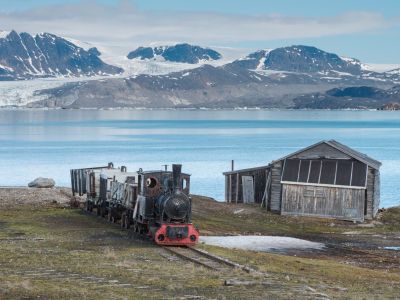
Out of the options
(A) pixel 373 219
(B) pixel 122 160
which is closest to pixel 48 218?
(A) pixel 373 219

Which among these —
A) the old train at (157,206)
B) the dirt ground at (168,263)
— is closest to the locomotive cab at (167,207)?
the old train at (157,206)

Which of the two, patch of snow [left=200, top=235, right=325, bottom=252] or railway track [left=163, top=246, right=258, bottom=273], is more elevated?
railway track [left=163, top=246, right=258, bottom=273]

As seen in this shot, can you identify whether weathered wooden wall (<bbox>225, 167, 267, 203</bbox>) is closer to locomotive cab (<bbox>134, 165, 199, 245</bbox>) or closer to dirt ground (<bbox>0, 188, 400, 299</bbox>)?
dirt ground (<bbox>0, 188, 400, 299</bbox>)

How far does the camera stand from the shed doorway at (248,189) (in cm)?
6938

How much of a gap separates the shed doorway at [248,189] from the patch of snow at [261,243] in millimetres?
21530

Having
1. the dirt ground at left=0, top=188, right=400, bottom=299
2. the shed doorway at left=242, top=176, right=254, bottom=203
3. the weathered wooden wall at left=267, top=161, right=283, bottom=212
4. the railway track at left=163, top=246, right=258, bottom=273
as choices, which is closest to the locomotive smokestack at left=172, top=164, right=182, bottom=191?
the railway track at left=163, top=246, right=258, bottom=273

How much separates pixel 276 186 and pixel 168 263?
1281 inches

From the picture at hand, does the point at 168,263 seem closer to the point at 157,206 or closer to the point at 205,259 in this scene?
the point at 205,259

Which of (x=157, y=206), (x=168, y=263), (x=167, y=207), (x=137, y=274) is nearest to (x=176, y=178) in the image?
(x=167, y=207)

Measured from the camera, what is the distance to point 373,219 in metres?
61.7

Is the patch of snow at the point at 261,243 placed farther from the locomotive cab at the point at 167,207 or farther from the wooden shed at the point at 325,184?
the wooden shed at the point at 325,184

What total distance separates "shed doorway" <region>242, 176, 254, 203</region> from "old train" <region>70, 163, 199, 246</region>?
1950 cm

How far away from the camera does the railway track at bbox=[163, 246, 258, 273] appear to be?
31094mm

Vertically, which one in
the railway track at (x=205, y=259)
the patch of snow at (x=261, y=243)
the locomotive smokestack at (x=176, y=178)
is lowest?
the patch of snow at (x=261, y=243)
